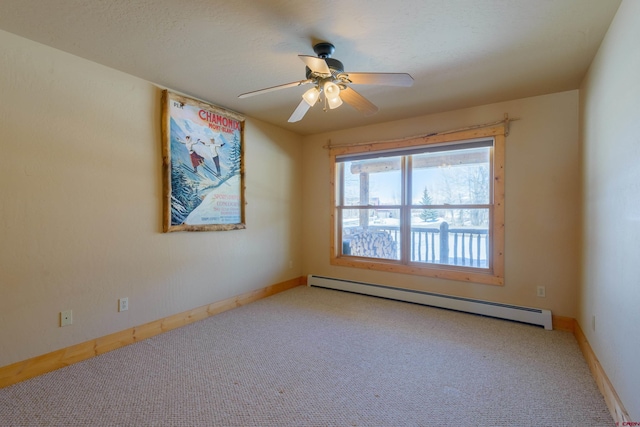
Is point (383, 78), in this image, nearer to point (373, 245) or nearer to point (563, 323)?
point (373, 245)

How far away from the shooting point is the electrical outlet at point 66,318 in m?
2.32

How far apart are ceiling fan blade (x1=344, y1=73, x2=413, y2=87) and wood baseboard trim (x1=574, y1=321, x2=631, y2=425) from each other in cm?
229

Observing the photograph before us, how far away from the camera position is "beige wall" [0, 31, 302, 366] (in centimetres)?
211

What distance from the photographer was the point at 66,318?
234 cm

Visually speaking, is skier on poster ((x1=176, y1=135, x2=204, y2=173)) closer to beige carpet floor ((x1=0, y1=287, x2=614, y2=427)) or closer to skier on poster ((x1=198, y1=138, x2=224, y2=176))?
skier on poster ((x1=198, y1=138, x2=224, y2=176))

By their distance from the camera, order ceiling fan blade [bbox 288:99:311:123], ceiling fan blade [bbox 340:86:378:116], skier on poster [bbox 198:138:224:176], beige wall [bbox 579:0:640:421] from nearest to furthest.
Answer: beige wall [bbox 579:0:640:421] → ceiling fan blade [bbox 340:86:378:116] → ceiling fan blade [bbox 288:99:311:123] → skier on poster [bbox 198:138:224:176]

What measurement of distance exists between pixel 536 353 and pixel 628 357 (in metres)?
1.00

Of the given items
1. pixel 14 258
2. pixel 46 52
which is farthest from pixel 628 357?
pixel 46 52

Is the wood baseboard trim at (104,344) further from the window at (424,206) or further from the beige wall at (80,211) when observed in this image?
the window at (424,206)

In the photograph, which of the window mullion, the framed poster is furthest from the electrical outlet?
the window mullion

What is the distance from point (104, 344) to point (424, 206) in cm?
376

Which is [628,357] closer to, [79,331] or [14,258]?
[79,331]

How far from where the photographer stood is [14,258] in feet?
6.91

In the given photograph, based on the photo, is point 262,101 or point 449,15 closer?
point 449,15
